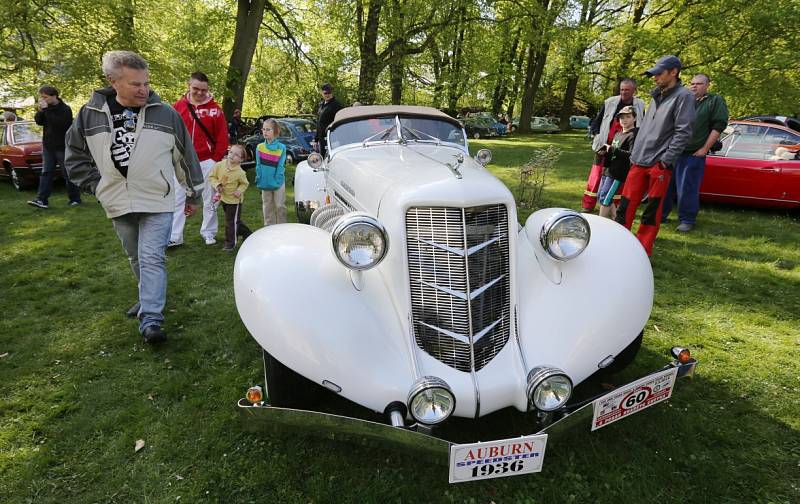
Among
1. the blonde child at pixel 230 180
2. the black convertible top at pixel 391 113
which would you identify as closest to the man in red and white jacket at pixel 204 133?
the blonde child at pixel 230 180

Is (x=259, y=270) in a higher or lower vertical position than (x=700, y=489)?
higher

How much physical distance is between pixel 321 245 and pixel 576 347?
1.62 meters

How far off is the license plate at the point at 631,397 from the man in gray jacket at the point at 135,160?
10.7 feet

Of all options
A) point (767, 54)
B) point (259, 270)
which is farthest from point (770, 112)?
point (259, 270)

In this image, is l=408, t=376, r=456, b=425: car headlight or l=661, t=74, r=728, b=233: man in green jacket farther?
l=661, t=74, r=728, b=233: man in green jacket

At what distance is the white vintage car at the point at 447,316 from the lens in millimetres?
2182

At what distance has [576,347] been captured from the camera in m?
2.44

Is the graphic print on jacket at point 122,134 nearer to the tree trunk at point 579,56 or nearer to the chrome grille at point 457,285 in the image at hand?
the chrome grille at point 457,285

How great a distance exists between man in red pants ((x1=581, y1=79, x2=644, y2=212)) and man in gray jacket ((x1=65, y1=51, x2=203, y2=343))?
5.62m

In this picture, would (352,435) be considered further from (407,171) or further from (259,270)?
(407,171)

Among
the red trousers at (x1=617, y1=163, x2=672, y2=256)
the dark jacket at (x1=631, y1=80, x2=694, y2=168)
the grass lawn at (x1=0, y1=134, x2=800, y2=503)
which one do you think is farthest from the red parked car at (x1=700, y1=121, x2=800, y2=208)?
the dark jacket at (x1=631, y1=80, x2=694, y2=168)

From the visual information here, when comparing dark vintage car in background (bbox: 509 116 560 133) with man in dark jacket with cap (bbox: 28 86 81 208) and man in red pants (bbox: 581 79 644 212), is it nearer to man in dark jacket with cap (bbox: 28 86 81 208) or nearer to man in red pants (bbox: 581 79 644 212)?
man in red pants (bbox: 581 79 644 212)

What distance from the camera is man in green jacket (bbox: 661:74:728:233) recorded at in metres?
6.22

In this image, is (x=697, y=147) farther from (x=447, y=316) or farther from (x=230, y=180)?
(x=230, y=180)
